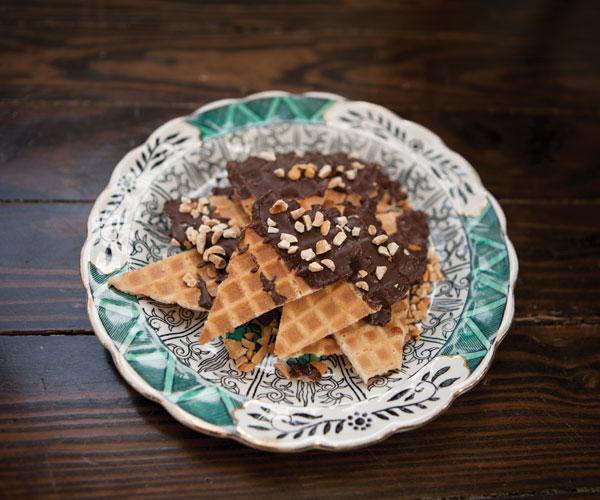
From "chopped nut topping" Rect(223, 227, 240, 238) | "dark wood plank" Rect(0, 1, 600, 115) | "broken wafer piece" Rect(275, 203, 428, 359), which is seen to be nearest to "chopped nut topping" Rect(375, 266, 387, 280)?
"broken wafer piece" Rect(275, 203, 428, 359)

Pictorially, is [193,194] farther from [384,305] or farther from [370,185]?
[384,305]

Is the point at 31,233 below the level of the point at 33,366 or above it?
above

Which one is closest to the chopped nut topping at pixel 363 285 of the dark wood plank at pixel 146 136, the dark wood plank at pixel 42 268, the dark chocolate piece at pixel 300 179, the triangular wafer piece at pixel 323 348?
the triangular wafer piece at pixel 323 348

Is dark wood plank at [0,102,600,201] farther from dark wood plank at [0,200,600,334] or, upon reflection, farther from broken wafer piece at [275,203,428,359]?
broken wafer piece at [275,203,428,359]

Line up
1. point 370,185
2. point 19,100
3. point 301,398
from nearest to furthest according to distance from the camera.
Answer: point 301,398 < point 370,185 < point 19,100

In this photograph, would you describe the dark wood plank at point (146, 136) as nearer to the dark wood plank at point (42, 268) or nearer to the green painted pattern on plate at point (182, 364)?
the dark wood plank at point (42, 268)

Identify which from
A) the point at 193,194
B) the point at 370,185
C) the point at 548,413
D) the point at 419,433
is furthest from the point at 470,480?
the point at 193,194

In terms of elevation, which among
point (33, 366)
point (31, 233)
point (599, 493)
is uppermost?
point (31, 233)
